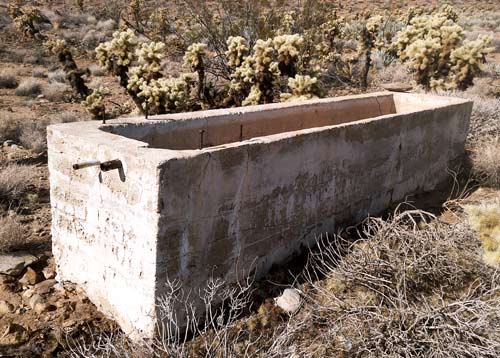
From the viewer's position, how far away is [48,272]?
15.5ft

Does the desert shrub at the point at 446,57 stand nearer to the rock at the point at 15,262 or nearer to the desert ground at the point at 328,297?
the desert ground at the point at 328,297

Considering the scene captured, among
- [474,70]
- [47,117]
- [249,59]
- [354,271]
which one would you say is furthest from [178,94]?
[474,70]

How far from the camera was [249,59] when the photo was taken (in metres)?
9.53

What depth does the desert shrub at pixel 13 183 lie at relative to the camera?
6254 millimetres

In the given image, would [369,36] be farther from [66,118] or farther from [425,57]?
[66,118]

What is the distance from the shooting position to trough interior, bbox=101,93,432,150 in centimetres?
474

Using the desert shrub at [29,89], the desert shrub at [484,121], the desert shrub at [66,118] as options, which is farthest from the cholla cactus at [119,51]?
the desert shrub at [484,121]

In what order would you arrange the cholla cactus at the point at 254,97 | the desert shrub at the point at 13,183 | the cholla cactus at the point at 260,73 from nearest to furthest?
the desert shrub at the point at 13,183, the cholla cactus at the point at 254,97, the cholla cactus at the point at 260,73

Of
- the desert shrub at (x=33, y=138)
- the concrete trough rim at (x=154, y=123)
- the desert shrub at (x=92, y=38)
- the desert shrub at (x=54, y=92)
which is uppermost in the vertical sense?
the desert shrub at (x=92, y=38)

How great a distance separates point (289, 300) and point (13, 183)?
167 inches

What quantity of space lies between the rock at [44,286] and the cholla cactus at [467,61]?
11047mm

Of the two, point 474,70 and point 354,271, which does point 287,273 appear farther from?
point 474,70

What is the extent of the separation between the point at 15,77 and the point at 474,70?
13.0 m

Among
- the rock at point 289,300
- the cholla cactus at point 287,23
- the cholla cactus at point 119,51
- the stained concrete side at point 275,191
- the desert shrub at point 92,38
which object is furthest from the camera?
the desert shrub at point 92,38
